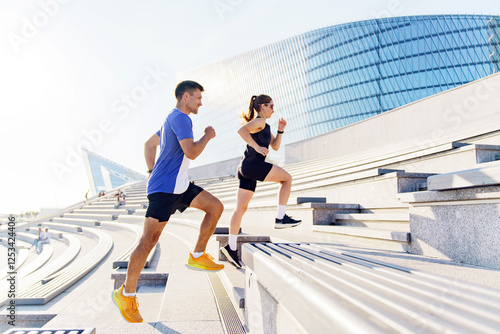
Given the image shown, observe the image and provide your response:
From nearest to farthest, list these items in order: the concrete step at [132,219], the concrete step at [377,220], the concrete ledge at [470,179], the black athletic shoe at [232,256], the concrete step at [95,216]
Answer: the concrete ledge at [470,179]
the concrete step at [377,220]
the black athletic shoe at [232,256]
the concrete step at [132,219]
the concrete step at [95,216]

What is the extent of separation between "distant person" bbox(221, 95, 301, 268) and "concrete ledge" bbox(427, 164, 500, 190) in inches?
63.9

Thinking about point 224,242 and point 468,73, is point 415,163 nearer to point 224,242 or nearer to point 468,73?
point 224,242

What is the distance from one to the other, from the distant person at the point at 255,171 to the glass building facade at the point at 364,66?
53.8 m

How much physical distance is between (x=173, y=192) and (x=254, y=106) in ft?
5.40

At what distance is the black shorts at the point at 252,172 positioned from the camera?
3.61m

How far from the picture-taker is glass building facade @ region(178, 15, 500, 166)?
51781mm

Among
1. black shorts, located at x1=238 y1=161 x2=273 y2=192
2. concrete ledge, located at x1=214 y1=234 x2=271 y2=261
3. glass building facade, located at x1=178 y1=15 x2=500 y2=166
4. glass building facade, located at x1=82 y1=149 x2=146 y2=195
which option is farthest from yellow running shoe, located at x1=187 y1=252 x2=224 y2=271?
glass building facade, located at x1=82 y1=149 x2=146 y2=195

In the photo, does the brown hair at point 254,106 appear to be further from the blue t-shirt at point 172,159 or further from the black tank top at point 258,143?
the blue t-shirt at point 172,159

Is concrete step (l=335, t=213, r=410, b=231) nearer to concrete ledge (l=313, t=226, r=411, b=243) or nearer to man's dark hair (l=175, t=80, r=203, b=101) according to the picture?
concrete ledge (l=313, t=226, r=411, b=243)

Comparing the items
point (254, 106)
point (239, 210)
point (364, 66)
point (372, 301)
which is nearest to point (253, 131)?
point (254, 106)

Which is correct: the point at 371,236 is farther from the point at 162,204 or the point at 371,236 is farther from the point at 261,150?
the point at 162,204

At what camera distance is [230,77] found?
86.7 meters

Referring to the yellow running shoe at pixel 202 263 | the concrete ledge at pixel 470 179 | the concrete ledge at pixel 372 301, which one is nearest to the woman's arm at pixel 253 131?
the yellow running shoe at pixel 202 263

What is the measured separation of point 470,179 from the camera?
90.7 inches
